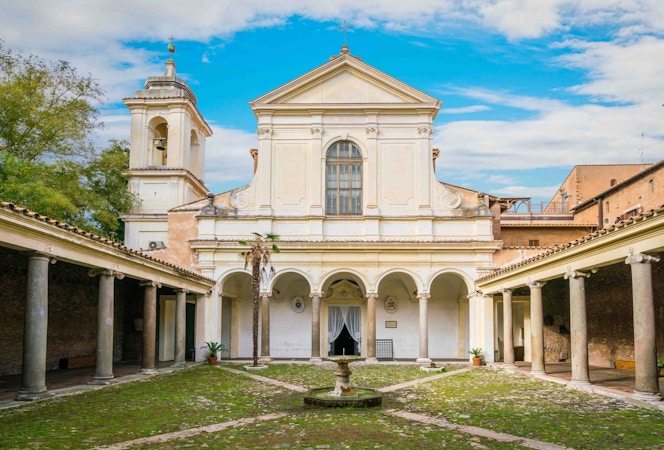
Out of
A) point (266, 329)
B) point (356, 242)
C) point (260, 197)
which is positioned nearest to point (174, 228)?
point (260, 197)

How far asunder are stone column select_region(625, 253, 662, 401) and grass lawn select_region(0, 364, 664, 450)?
0.62 metres

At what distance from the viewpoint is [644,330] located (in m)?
13.1

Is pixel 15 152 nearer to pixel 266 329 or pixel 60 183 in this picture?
pixel 60 183

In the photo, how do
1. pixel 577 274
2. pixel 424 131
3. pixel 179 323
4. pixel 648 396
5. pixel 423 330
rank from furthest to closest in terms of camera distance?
pixel 424 131 < pixel 423 330 < pixel 179 323 < pixel 577 274 < pixel 648 396

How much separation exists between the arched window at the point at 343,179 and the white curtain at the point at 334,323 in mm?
4429

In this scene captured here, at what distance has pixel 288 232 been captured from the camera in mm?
26766

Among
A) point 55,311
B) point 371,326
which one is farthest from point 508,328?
point 55,311

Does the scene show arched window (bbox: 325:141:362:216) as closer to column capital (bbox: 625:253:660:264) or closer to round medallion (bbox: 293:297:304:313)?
round medallion (bbox: 293:297:304:313)

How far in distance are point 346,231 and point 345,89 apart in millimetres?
6281

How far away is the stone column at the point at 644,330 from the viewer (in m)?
12.8

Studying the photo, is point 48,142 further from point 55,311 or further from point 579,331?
point 579,331

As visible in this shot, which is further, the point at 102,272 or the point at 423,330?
the point at 423,330

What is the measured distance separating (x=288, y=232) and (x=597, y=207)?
16624 mm

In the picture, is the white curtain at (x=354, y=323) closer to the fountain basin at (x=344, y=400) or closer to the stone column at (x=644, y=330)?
the fountain basin at (x=344, y=400)
